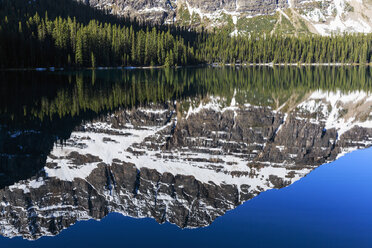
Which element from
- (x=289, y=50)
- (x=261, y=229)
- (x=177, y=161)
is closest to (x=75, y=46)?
(x=177, y=161)

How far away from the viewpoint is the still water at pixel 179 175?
9.40 meters

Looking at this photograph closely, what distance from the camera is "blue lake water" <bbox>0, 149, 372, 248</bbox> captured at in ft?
28.8

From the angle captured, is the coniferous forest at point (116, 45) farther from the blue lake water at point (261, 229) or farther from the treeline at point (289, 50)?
the blue lake water at point (261, 229)

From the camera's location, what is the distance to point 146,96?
3294 cm

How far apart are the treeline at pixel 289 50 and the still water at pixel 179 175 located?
113m

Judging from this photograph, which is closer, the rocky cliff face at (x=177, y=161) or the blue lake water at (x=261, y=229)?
the blue lake water at (x=261, y=229)

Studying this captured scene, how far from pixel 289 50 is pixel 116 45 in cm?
7008

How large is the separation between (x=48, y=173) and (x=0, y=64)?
69055 millimetres

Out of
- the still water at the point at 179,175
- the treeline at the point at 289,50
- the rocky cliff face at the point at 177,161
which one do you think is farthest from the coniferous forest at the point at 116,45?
the rocky cliff face at the point at 177,161

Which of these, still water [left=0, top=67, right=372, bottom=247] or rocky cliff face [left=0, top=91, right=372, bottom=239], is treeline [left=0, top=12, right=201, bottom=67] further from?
rocky cliff face [left=0, top=91, right=372, bottom=239]

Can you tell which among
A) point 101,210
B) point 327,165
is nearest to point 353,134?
point 327,165

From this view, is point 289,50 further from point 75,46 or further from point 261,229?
point 261,229

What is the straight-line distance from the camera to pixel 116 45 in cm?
9800

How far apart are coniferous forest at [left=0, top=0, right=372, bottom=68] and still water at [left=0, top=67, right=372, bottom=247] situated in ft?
195
